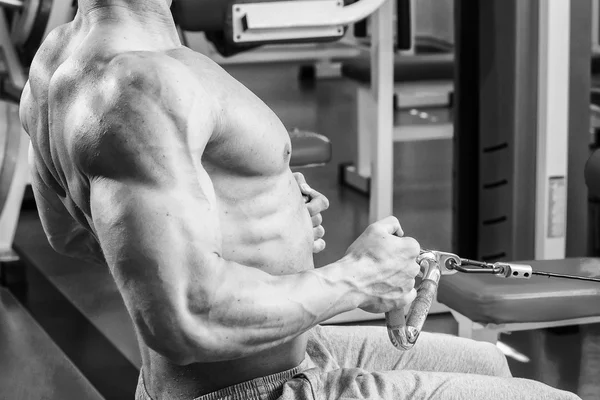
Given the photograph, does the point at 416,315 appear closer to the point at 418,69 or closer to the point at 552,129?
the point at 552,129

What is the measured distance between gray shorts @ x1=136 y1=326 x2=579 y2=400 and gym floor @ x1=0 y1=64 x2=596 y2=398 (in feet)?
4.26

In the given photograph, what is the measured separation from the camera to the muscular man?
1.17 m

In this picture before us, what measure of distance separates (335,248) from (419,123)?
1008mm

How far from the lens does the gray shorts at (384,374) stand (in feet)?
4.54

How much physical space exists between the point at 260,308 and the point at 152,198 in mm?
186

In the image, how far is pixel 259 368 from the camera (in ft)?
4.56

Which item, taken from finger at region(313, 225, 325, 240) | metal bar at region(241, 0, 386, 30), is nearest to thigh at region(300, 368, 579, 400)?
finger at region(313, 225, 325, 240)

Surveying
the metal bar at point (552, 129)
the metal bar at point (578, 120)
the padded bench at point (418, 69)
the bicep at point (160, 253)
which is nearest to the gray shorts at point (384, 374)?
the bicep at point (160, 253)

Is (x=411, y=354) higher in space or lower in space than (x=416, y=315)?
lower

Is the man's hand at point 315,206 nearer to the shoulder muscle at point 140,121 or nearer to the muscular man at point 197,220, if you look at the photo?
the muscular man at point 197,220

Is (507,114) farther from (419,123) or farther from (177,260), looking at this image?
(177,260)

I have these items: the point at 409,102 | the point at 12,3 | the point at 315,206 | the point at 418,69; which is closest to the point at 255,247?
the point at 315,206

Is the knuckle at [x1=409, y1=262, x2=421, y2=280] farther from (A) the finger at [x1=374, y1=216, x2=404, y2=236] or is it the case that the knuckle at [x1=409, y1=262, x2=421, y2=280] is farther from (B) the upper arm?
(B) the upper arm

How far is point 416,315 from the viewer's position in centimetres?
146
